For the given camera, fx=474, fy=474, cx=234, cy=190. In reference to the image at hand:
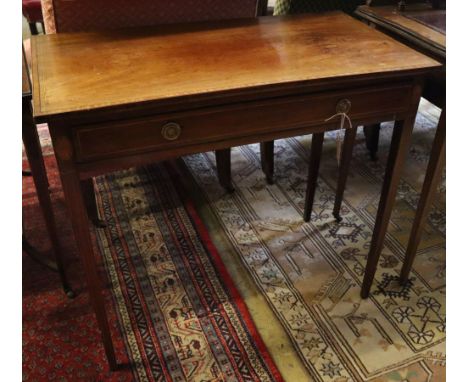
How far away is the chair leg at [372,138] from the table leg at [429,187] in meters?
0.79

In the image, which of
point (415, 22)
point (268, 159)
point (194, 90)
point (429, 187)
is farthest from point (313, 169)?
point (194, 90)

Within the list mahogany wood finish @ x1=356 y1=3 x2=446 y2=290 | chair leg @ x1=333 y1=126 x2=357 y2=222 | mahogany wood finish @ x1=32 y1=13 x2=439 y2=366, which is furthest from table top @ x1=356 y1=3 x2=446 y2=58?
chair leg @ x1=333 y1=126 x2=357 y2=222

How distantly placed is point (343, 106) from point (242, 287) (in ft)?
2.33

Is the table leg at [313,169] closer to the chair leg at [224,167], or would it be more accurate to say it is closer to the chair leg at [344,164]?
the chair leg at [344,164]

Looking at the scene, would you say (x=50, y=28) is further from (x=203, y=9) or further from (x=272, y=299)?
(x=272, y=299)

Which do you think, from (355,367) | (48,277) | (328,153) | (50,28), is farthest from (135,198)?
Result: (355,367)

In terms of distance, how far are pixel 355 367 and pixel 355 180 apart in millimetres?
951

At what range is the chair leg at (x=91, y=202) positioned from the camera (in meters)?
1.70

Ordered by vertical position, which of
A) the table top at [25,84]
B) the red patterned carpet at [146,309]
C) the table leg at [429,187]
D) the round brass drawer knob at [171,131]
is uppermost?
the table top at [25,84]

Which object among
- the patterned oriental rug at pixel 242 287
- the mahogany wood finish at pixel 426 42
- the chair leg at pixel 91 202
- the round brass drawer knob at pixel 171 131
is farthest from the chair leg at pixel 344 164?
the chair leg at pixel 91 202

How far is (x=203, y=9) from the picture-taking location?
4.99 ft

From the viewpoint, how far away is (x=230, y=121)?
1.01m

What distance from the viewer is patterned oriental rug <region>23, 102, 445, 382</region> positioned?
1300 mm

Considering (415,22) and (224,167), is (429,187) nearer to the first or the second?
(415,22)
